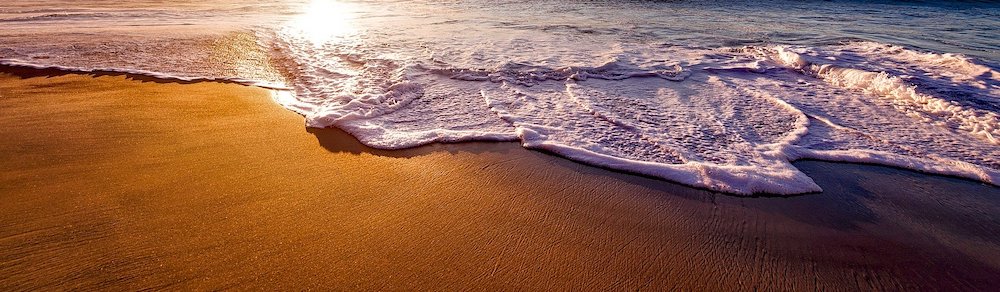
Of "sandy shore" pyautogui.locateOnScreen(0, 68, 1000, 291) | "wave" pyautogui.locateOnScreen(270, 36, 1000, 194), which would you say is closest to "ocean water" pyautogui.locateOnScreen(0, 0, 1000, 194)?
"wave" pyautogui.locateOnScreen(270, 36, 1000, 194)

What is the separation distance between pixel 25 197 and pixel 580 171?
2979 mm

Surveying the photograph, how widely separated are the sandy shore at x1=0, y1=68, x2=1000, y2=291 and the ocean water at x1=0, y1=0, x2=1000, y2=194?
12.5 inches

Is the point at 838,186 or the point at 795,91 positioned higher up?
the point at 795,91

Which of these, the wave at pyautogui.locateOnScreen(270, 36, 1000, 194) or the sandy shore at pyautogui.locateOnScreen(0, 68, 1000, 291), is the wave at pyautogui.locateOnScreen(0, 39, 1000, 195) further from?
the sandy shore at pyautogui.locateOnScreen(0, 68, 1000, 291)

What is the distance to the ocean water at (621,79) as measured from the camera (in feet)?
10.8

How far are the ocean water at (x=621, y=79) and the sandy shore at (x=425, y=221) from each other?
1.04 ft

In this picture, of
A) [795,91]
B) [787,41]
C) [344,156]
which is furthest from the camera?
[787,41]

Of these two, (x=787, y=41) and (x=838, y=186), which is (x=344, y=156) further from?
(x=787, y=41)

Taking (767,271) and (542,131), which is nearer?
(767,271)

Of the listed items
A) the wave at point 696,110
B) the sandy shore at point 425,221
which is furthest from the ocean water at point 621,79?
the sandy shore at point 425,221

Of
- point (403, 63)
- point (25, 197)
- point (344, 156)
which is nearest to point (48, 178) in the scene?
point (25, 197)

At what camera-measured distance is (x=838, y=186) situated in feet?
9.12

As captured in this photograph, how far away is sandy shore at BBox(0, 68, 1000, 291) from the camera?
1891mm

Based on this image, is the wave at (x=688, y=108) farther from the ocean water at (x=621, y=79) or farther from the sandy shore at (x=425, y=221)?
the sandy shore at (x=425, y=221)
